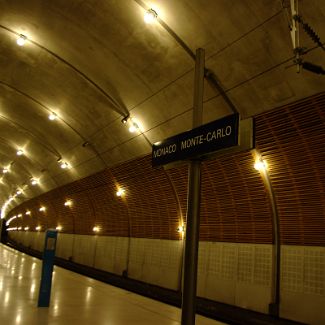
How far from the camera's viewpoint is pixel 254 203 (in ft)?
36.5

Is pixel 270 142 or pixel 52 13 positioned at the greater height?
pixel 52 13

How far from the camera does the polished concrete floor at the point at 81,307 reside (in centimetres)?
756

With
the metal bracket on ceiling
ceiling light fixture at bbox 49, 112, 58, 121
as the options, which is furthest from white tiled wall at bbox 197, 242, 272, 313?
ceiling light fixture at bbox 49, 112, 58, 121

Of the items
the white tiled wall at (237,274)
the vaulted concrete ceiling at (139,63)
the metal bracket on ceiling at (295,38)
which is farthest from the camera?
the white tiled wall at (237,274)

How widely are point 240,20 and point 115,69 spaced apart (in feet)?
15.0

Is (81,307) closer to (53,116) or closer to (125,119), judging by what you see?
(125,119)

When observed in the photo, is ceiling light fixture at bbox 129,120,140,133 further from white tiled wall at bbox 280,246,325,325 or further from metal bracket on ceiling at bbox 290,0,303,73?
metal bracket on ceiling at bbox 290,0,303,73

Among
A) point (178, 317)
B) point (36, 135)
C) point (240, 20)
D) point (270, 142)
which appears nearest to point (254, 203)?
point (270, 142)

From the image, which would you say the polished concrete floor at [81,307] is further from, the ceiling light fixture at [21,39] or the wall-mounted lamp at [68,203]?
the wall-mounted lamp at [68,203]

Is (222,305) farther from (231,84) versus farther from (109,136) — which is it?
(109,136)

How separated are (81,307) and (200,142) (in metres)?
5.40

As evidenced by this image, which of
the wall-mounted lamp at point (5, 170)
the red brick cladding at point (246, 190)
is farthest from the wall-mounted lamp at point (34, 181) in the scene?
the red brick cladding at point (246, 190)

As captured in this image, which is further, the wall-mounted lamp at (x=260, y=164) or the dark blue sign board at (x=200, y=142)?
the wall-mounted lamp at (x=260, y=164)

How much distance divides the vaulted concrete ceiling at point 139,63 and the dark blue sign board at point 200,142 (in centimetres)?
288
